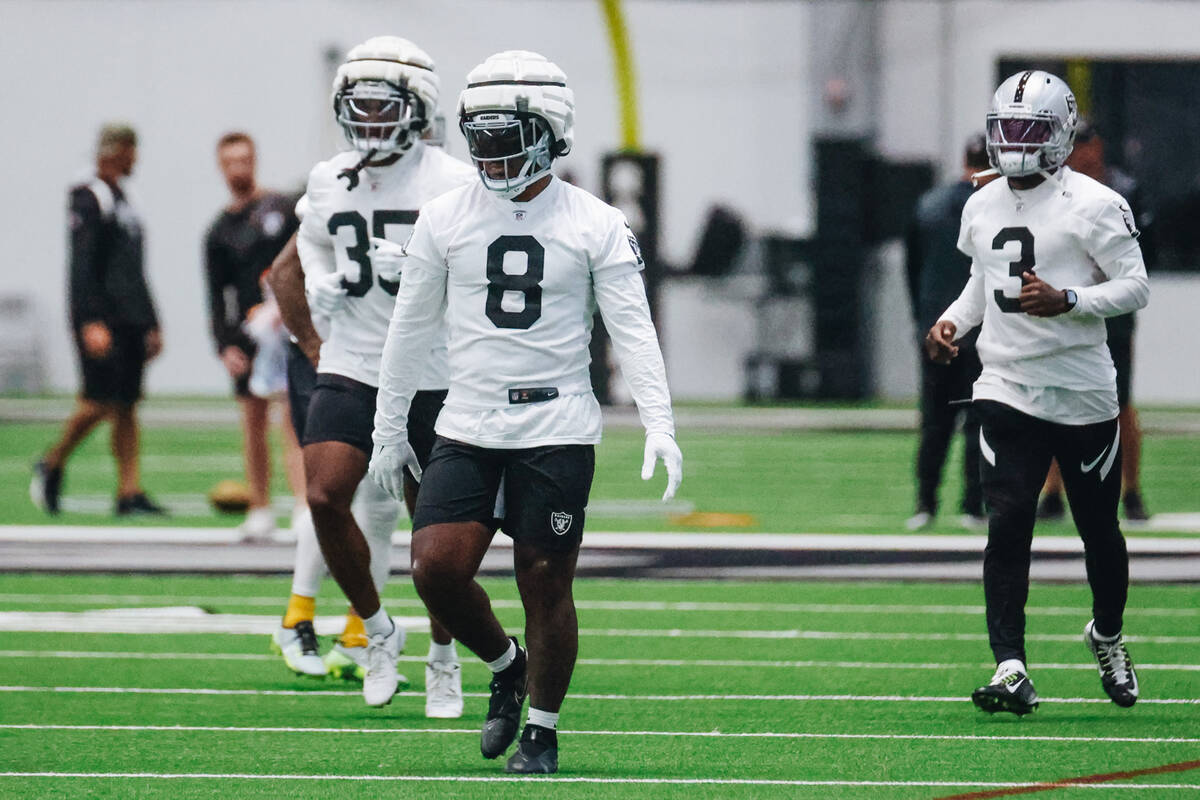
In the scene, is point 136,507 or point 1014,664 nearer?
point 1014,664

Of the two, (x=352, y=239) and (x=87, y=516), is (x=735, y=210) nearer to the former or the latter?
(x=87, y=516)

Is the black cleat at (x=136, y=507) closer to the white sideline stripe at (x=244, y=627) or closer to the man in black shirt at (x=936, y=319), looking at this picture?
the white sideline stripe at (x=244, y=627)

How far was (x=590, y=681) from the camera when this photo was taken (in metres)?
6.93

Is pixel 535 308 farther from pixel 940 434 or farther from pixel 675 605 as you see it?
pixel 940 434

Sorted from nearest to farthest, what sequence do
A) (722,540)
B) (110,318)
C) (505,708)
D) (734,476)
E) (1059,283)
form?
(505,708) → (1059,283) → (722,540) → (110,318) → (734,476)

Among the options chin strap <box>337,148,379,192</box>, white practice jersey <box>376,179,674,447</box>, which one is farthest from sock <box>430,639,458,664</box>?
chin strap <box>337,148,379,192</box>

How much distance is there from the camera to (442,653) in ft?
20.5

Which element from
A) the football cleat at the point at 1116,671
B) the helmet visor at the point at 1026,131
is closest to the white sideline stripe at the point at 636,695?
the football cleat at the point at 1116,671

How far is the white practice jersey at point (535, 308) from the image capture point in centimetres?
537

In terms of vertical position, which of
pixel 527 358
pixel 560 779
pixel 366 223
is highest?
pixel 366 223

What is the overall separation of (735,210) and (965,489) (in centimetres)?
1247

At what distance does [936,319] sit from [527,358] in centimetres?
564

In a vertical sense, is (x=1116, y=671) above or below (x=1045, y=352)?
below

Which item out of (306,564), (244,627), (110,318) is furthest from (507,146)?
(110,318)
